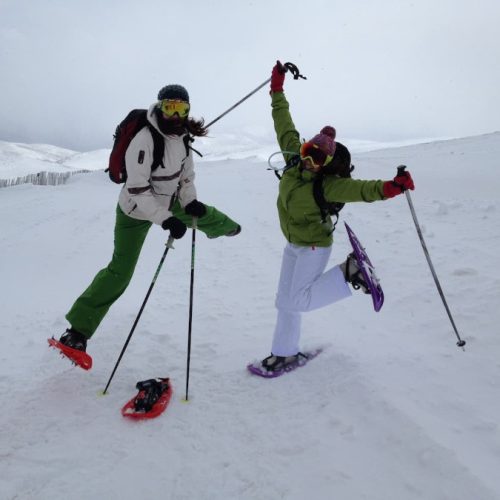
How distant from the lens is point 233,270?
7.96 metres

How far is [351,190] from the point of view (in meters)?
3.39

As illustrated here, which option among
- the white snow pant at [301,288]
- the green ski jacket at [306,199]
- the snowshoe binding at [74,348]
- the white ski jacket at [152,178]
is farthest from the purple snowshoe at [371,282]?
the snowshoe binding at [74,348]

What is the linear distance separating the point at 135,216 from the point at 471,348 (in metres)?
3.47

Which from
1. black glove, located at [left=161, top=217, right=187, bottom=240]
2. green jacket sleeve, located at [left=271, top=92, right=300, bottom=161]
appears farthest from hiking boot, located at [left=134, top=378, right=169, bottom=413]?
green jacket sleeve, located at [left=271, top=92, right=300, bottom=161]

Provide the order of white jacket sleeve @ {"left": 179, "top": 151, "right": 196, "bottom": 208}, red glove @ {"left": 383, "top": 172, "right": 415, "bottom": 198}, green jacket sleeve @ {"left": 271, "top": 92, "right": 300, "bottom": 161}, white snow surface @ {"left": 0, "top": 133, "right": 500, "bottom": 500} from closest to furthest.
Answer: white snow surface @ {"left": 0, "top": 133, "right": 500, "bottom": 500} → red glove @ {"left": 383, "top": 172, "right": 415, "bottom": 198} → green jacket sleeve @ {"left": 271, "top": 92, "right": 300, "bottom": 161} → white jacket sleeve @ {"left": 179, "top": 151, "right": 196, "bottom": 208}

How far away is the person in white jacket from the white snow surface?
0.67 meters

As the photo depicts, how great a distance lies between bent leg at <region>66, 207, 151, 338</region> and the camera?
4.05 m

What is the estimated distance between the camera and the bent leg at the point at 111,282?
159 inches

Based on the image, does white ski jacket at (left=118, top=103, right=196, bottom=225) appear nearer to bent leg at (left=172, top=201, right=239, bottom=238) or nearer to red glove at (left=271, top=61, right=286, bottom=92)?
bent leg at (left=172, top=201, right=239, bottom=238)

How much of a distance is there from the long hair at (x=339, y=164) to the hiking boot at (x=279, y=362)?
6.09ft

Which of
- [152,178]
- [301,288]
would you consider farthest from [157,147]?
[301,288]

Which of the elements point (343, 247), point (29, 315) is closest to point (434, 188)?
point (343, 247)

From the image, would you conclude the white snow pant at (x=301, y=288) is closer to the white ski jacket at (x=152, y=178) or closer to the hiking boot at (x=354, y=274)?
the hiking boot at (x=354, y=274)

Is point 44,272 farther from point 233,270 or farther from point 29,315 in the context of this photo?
point 233,270
